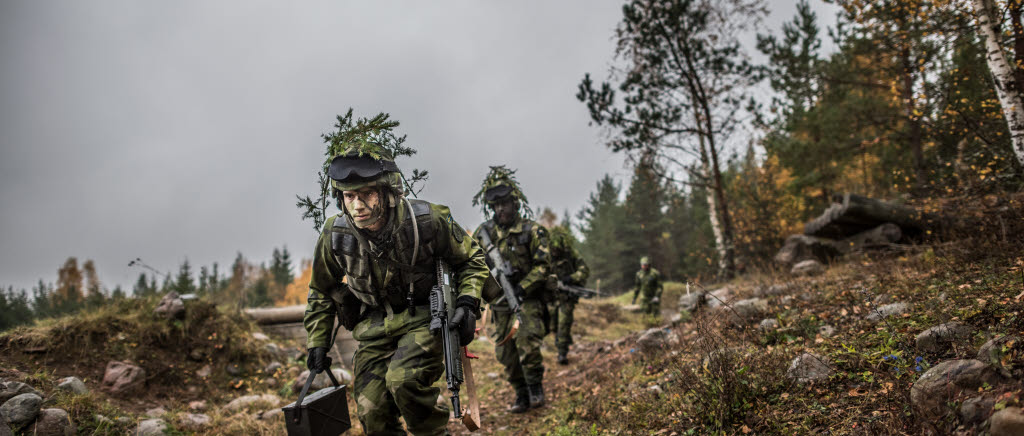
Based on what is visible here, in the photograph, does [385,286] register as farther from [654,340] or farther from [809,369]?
[654,340]

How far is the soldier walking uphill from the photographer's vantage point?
3.20 meters

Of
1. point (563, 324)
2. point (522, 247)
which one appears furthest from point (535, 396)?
point (563, 324)

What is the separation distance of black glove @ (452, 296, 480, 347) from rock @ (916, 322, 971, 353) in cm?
281

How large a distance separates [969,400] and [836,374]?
0.95m

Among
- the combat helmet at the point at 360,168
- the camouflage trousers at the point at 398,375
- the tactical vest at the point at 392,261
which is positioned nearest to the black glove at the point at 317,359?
the camouflage trousers at the point at 398,375

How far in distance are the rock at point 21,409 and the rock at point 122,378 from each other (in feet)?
4.57

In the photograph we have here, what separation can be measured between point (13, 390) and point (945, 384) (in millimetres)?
6151

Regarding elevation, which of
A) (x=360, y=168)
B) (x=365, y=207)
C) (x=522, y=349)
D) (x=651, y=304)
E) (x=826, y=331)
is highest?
(x=360, y=168)

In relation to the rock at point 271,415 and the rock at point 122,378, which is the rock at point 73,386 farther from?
the rock at point 271,415

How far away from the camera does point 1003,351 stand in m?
2.28

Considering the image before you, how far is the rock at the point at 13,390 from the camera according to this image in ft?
11.9

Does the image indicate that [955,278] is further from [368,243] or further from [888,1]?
[888,1]

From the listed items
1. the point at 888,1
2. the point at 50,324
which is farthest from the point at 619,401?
the point at 888,1

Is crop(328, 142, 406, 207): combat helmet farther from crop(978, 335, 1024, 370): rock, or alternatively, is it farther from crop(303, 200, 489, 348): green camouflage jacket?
crop(978, 335, 1024, 370): rock
